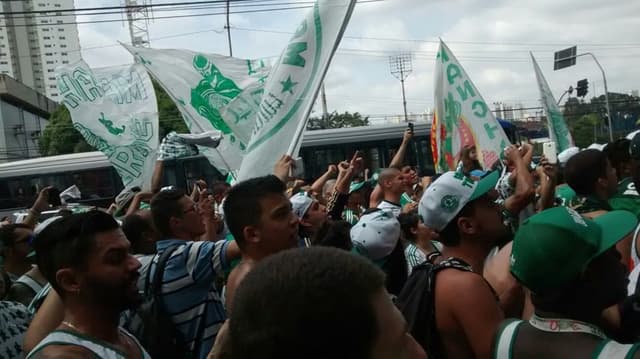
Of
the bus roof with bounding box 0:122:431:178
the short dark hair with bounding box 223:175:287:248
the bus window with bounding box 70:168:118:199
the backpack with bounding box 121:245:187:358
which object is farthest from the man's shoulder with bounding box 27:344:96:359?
the bus window with bounding box 70:168:118:199

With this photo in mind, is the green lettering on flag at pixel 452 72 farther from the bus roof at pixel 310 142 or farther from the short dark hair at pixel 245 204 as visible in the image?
the bus roof at pixel 310 142

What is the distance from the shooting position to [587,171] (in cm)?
391

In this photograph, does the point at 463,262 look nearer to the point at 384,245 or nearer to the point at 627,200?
the point at 384,245

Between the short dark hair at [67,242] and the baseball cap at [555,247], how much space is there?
61.0 inches

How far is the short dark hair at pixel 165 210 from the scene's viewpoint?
3.79 meters

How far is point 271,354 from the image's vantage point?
3.86ft

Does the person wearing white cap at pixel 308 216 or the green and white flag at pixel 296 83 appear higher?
the green and white flag at pixel 296 83

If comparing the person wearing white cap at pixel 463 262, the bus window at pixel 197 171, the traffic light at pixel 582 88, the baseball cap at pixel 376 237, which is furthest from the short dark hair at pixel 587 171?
the traffic light at pixel 582 88

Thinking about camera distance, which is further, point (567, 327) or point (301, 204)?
point (301, 204)

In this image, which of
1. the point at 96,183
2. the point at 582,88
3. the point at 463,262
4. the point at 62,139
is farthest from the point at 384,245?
the point at 62,139

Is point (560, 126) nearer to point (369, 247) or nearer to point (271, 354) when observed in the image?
point (369, 247)

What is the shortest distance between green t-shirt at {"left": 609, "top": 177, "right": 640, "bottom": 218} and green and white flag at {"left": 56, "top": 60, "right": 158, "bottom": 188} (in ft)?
15.5

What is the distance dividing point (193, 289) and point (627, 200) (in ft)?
8.44

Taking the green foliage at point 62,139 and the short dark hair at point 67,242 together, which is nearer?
the short dark hair at point 67,242
